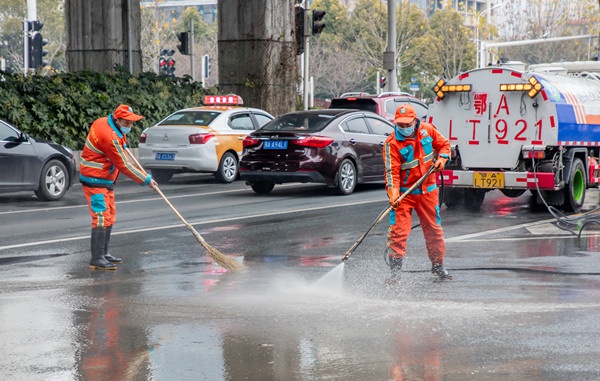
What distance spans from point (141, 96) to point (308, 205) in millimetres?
10256

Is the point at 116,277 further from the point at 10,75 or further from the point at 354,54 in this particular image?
the point at 354,54

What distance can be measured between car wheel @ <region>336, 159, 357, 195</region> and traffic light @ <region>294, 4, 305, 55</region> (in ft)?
33.9

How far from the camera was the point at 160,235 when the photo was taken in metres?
12.0

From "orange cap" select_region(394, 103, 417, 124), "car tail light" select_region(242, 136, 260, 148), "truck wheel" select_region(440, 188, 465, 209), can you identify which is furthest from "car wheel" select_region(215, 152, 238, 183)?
"orange cap" select_region(394, 103, 417, 124)

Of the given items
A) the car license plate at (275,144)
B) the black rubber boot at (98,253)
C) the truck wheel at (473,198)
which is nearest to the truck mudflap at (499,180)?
the truck wheel at (473,198)

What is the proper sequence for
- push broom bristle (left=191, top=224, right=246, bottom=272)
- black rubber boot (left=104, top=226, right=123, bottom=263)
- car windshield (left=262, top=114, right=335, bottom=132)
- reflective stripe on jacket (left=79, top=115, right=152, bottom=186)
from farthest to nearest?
car windshield (left=262, top=114, right=335, bottom=132) < black rubber boot (left=104, top=226, right=123, bottom=263) < reflective stripe on jacket (left=79, top=115, right=152, bottom=186) < push broom bristle (left=191, top=224, right=246, bottom=272)

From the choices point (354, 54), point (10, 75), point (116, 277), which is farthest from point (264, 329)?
point (354, 54)

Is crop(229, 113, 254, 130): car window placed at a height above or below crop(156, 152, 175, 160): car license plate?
above

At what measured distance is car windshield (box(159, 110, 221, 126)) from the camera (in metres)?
20.2

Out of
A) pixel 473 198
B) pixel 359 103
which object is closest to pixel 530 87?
pixel 473 198

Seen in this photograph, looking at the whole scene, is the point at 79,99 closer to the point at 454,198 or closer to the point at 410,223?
the point at 454,198

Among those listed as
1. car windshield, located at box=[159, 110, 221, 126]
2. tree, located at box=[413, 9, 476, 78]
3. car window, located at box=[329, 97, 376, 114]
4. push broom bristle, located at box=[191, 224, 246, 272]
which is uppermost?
tree, located at box=[413, 9, 476, 78]

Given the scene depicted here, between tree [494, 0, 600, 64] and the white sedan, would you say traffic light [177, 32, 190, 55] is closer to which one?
the white sedan

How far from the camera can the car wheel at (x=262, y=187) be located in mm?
17755
